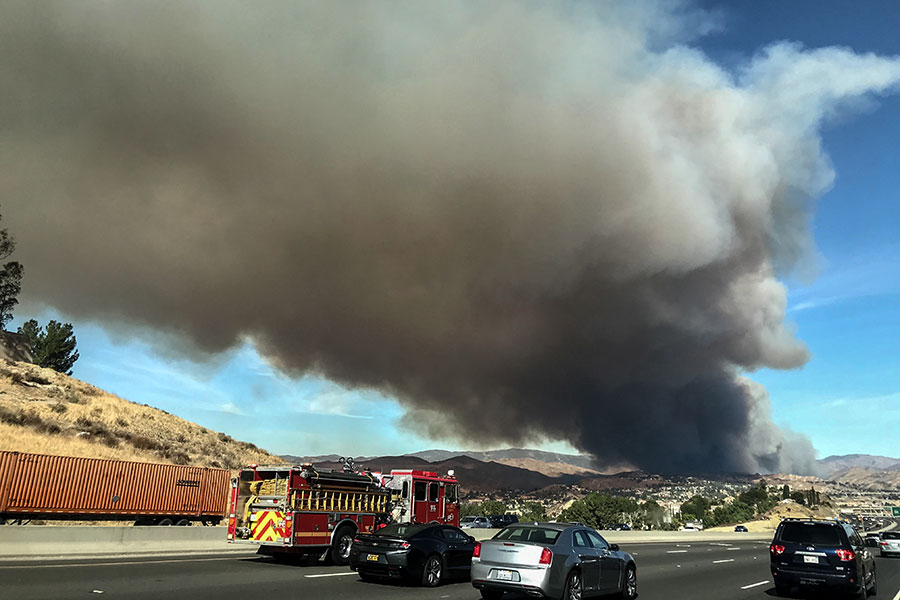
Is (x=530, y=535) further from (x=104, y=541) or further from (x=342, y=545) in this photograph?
(x=104, y=541)

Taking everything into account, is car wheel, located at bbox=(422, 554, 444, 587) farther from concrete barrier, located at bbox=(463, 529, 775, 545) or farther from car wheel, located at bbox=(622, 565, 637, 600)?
concrete barrier, located at bbox=(463, 529, 775, 545)

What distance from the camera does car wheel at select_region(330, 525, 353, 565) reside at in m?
20.4

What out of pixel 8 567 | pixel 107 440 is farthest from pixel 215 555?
pixel 107 440

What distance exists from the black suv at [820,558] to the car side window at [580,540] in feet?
20.5

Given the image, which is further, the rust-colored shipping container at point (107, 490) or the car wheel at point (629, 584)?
the rust-colored shipping container at point (107, 490)

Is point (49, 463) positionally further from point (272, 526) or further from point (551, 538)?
point (551, 538)

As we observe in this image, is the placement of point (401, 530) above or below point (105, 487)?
below

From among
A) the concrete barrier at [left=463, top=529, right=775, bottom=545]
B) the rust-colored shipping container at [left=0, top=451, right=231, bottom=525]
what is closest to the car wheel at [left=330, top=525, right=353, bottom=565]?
the rust-colored shipping container at [left=0, top=451, right=231, bottom=525]

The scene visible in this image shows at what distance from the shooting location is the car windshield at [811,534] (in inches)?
651

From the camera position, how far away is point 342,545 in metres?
20.7

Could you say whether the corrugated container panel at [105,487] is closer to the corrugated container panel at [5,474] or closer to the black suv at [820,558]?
the corrugated container panel at [5,474]

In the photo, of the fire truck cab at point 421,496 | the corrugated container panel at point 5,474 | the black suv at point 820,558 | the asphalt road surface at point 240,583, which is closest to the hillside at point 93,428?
the corrugated container panel at point 5,474

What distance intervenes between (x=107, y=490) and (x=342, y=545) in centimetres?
1545

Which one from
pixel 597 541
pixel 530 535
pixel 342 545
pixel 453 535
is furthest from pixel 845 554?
pixel 342 545
